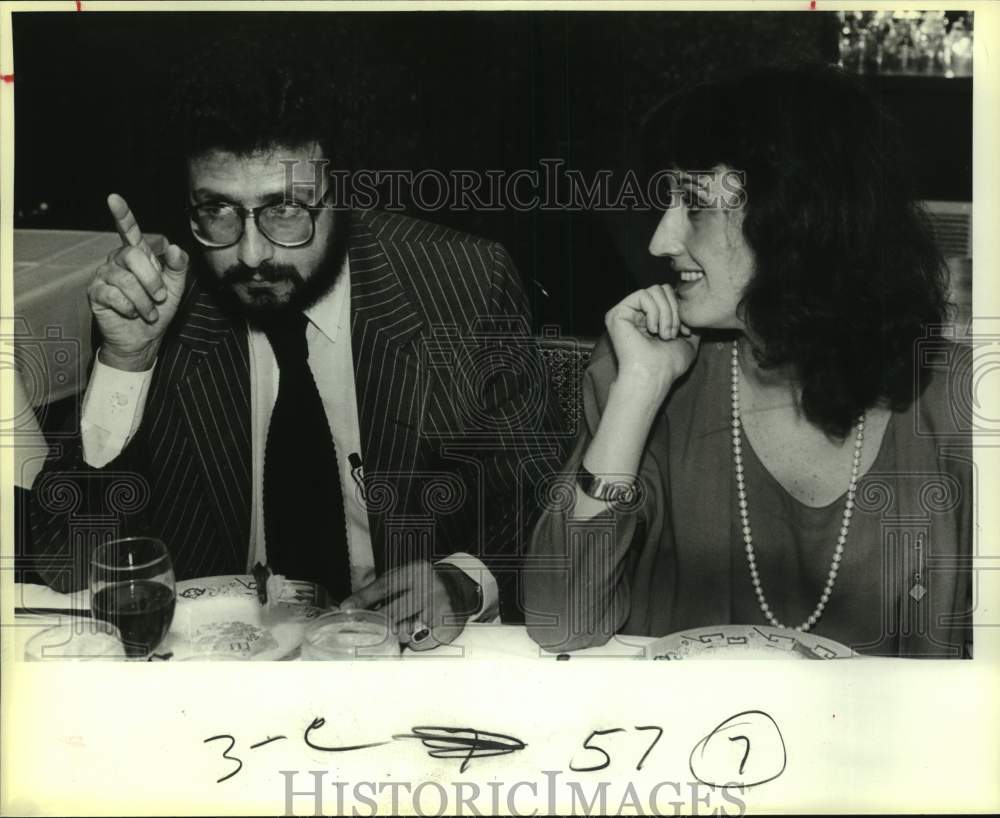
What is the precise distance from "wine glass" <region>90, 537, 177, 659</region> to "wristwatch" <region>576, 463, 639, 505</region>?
61 cm

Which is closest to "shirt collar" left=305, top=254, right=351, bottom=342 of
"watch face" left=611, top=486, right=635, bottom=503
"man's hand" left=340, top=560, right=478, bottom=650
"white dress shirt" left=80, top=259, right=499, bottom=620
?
"white dress shirt" left=80, top=259, right=499, bottom=620

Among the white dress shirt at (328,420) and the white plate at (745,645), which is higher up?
the white dress shirt at (328,420)

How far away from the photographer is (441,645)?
70.6 inches

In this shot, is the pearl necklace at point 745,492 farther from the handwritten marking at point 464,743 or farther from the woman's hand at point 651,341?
the handwritten marking at point 464,743

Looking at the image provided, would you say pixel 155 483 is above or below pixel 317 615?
above

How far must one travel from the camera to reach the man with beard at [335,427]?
5.88 ft

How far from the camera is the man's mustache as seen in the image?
178 centimetres

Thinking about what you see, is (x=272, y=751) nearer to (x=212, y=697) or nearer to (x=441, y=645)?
(x=212, y=697)

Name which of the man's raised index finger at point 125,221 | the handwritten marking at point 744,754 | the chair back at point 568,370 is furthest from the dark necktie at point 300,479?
the handwritten marking at point 744,754

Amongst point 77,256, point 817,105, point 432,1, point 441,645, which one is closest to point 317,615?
point 441,645


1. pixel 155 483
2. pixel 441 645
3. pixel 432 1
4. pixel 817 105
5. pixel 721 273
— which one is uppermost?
pixel 432 1

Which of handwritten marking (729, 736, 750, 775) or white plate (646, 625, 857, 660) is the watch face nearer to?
white plate (646, 625, 857, 660)

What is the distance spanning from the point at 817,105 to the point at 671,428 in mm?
519

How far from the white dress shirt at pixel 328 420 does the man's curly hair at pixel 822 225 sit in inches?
21.1
